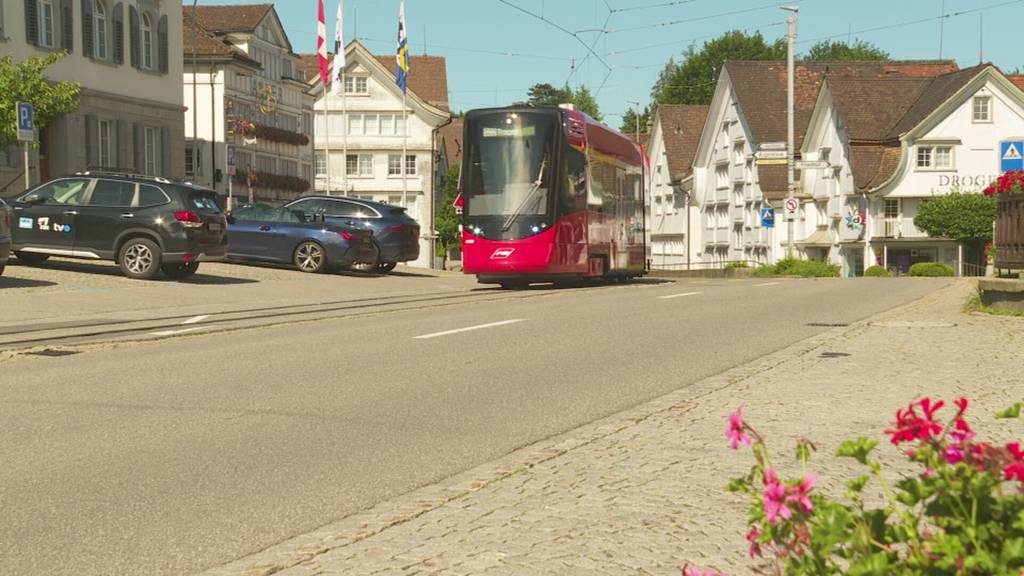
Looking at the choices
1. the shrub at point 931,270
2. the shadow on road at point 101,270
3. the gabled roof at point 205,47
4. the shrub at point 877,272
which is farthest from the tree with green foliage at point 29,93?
the shrub at point 877,272

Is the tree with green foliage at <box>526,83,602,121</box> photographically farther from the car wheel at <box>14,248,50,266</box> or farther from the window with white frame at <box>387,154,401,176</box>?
the car wheel at <box>14,248,50,266</box>

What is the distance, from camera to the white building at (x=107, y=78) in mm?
38594

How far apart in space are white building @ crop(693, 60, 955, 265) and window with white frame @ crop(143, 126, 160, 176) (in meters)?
39.8

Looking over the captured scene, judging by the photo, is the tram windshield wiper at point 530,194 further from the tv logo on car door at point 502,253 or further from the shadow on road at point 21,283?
the shadow on road at point 21,283

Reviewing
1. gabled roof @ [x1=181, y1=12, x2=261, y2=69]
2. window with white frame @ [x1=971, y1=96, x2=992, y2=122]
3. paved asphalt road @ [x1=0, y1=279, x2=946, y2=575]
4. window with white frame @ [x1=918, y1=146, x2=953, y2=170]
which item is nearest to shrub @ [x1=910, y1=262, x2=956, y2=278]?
window with white frame @ [x1=918, y1=146, x2=953, y2=170]

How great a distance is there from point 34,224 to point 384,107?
226 feet

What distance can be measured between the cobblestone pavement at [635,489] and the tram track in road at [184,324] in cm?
656

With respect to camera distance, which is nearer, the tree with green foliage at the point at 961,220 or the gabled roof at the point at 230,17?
the tree with green foliage at the point at 961,220

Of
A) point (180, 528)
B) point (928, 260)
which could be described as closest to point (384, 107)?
point (928, 260)

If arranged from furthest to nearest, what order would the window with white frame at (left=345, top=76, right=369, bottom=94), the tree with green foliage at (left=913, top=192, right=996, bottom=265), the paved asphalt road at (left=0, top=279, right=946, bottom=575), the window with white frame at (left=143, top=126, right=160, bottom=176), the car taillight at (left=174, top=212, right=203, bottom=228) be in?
the window with white frame at (left=345, top=76, right=369, bottom=94)
the tree with green foliage at (left=913, top=192, right=996, bottom=265)
the window with white frame at (left=143, top=126, right=160, bottom=176)
the car taillight at (left=174, top=212, right=203, bottom=228)
the paved asphalt road at (left=0, top=279, right=946, bottom=575)

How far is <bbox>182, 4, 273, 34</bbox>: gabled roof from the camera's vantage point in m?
76.8

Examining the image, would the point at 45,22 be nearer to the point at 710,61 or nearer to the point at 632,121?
the point at 710,61

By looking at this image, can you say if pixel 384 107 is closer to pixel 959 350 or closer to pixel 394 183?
pixel 394 183

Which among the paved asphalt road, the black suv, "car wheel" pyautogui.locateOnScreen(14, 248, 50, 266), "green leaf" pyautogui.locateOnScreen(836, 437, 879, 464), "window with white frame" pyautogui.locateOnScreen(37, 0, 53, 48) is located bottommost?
the paved asphalt road
